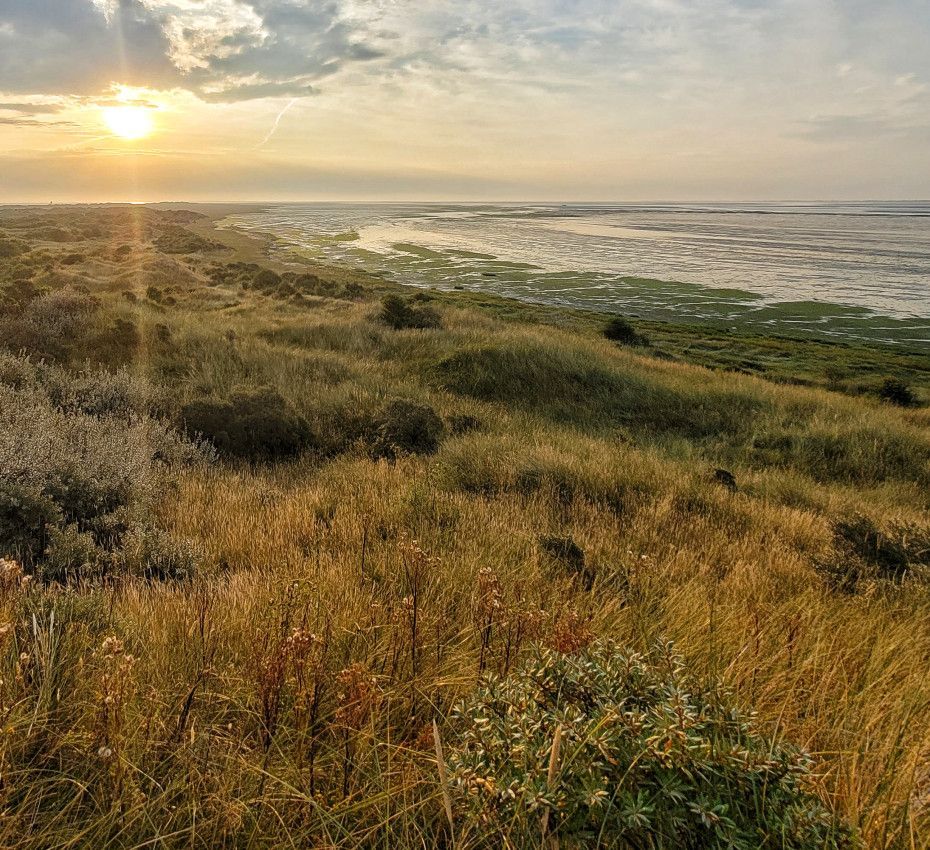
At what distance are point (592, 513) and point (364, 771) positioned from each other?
16.6ft

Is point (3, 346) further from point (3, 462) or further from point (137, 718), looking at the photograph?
point (137, 718)

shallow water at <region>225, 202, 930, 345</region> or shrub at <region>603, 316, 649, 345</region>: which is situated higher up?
shallow water at <region>225, 202, 930, 345</region>

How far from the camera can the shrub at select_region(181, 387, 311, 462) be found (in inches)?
359

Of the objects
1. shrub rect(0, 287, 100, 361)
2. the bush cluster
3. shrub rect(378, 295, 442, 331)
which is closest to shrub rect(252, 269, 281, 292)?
shrub rect(378, 295, 442, 331)

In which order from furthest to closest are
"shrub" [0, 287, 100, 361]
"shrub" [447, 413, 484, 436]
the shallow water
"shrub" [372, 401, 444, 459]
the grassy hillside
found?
the shallow water < "shrub" [0, 287, 100, 361] < "shrub" [447, 413, 484, 436] < "shrub" [372, 401, 444, 459] < the grassy hillside

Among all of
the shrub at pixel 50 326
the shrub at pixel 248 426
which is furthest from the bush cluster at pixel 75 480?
the shrub at pixel 50 326

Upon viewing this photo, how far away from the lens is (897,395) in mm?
23109

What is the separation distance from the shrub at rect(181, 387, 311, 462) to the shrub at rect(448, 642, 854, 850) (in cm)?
803

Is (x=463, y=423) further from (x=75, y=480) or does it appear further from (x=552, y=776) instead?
(x=552, y=776)

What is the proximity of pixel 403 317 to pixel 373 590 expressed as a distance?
1982 centimetres

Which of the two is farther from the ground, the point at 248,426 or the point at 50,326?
the point at 50,326

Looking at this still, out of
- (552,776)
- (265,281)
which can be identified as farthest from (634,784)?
(265,281)

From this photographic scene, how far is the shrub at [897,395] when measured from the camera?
74.9 ft

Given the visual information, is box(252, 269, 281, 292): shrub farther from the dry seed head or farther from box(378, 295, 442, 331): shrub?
the dry seed head
